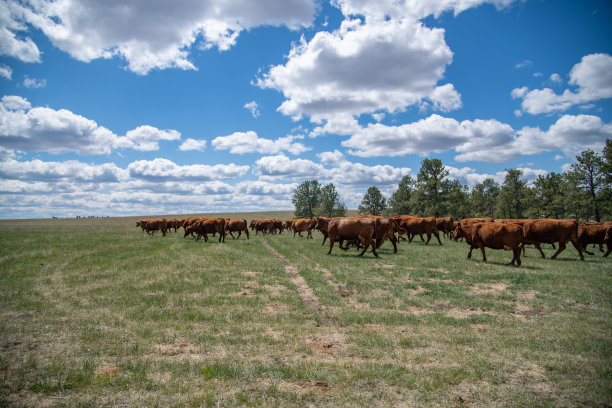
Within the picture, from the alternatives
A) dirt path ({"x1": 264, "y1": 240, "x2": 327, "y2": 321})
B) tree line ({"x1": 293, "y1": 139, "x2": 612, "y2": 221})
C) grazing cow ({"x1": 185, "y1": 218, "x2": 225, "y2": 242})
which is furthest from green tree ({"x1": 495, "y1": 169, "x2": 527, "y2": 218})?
dirt path ({"x1": 264, "y1": 240, "x2": 327, "y2": 321})

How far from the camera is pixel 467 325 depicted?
23.8 feet

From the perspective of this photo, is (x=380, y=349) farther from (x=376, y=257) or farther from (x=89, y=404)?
(x=376, y=257)

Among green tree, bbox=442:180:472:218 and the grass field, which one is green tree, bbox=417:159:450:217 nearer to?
green tree, bbox=442:180:472:218

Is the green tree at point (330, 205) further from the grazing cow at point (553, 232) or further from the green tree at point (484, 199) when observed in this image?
the grazing cow at point (553, 232)

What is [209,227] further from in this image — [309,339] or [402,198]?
[402,198]

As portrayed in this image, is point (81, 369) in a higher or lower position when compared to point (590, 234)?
lower

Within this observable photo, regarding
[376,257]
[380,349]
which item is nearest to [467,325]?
[380,349]

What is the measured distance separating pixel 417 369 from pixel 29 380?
590cm

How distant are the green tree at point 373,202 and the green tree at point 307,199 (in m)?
13.0

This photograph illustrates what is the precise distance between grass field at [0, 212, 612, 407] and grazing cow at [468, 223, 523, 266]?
250 centimetres

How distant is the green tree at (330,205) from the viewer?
87312 mm

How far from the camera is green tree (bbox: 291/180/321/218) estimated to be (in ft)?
300

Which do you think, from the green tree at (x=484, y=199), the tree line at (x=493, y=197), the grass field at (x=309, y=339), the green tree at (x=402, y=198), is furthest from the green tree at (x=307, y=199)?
the grass field at (x=309, y=339)

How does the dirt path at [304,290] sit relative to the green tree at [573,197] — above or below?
below
